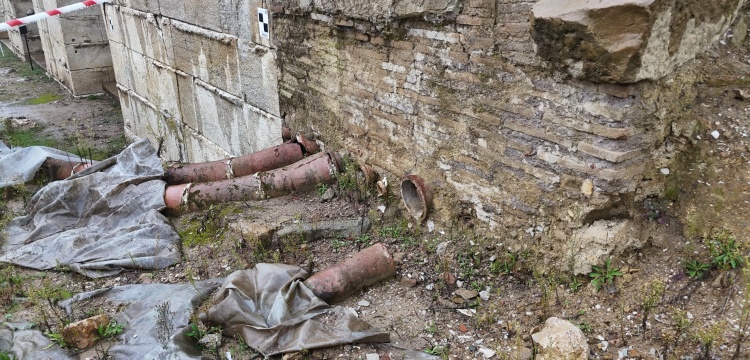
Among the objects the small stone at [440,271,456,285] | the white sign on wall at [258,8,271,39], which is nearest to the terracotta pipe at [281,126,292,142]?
the white sign on wall at [258,8,271,39]

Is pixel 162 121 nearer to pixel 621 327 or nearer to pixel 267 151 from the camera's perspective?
pixel 267 151

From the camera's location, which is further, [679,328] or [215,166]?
[215,166]

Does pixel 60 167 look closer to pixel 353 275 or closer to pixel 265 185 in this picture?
pixel 265 185

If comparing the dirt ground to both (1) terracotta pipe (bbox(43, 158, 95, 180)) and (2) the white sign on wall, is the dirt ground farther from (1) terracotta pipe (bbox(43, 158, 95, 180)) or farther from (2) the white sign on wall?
(1) terracotta pipe (bbox(43, 158, 95, 180))

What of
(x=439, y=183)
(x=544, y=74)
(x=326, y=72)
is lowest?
(x=439, y=183)

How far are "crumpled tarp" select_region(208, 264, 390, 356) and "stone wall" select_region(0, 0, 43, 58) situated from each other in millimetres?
16167

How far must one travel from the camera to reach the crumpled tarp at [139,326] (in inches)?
117

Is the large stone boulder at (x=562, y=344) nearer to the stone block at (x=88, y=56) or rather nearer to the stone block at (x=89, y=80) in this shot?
the stone block at (x=88, y=56)

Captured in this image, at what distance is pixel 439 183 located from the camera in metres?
3.64

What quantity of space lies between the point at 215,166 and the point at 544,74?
328 centimetres

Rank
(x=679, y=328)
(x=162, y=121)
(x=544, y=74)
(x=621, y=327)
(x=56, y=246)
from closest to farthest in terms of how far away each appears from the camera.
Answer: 1. (x=679, y=328)
2. (x=621, y=327)
3. (x=544, y=74)
4. (x=56, y=246)
5. (x=162, y=121)

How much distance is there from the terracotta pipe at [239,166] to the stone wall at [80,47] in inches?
301

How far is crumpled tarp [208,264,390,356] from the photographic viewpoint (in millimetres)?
2877

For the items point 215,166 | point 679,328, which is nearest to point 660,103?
point 679,328
